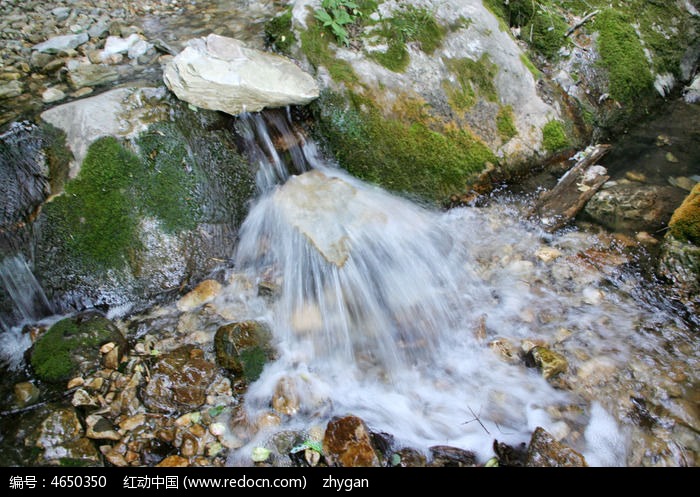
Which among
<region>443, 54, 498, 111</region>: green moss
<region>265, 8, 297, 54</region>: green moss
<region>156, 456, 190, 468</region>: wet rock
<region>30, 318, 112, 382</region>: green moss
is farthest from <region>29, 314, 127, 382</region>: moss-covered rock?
<region>443, 54, 498, 111</region>: green moss

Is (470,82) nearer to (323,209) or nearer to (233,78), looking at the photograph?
(323,209)

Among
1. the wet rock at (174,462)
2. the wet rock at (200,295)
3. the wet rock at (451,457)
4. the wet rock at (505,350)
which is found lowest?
the wet rock at (174,462)

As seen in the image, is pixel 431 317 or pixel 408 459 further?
pixel 431 317

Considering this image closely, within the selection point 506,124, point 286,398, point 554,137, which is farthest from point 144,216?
point 554,137

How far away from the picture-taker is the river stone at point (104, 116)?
381 centimetres

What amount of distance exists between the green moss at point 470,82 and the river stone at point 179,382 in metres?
3.80

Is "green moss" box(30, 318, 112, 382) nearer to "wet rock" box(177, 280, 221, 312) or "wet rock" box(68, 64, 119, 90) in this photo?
"wet rock" box(177, 280, 221, 312)

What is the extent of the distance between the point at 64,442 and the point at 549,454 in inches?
126

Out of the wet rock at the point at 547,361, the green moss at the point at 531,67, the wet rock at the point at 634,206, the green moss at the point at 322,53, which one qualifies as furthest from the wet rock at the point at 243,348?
the green moss at the point at 531,67

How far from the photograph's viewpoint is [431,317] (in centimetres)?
380

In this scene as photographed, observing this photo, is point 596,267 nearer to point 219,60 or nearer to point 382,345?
point 382,345

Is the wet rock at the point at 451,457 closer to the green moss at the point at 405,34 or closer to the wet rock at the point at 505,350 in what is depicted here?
the wet rock at the point at 505,350
